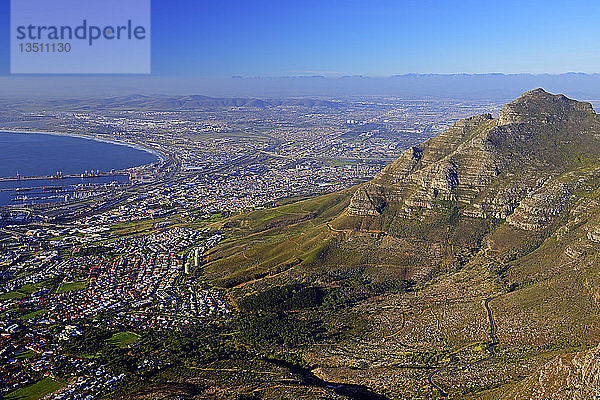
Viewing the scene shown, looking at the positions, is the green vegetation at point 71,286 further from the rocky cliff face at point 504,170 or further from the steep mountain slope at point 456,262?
the rocky cliff face at point 504,170

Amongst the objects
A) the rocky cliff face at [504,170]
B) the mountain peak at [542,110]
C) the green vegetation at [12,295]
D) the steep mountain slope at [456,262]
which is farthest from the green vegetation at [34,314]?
the mountain peak at [542,110]

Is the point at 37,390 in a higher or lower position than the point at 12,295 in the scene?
lower

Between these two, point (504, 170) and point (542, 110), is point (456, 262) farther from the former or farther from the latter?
point (542, 110)

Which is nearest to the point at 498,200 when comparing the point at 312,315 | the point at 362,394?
the point at 312,315

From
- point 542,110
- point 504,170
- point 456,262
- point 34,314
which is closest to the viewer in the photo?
point 34,314

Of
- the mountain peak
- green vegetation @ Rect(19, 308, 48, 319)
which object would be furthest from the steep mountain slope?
green vegetation @ Rect(19, 308, 48, 319)

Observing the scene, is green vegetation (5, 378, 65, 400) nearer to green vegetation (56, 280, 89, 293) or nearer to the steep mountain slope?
the steep mountain slope

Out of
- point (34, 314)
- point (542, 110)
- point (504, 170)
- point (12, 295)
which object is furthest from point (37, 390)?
point (542, 110)
